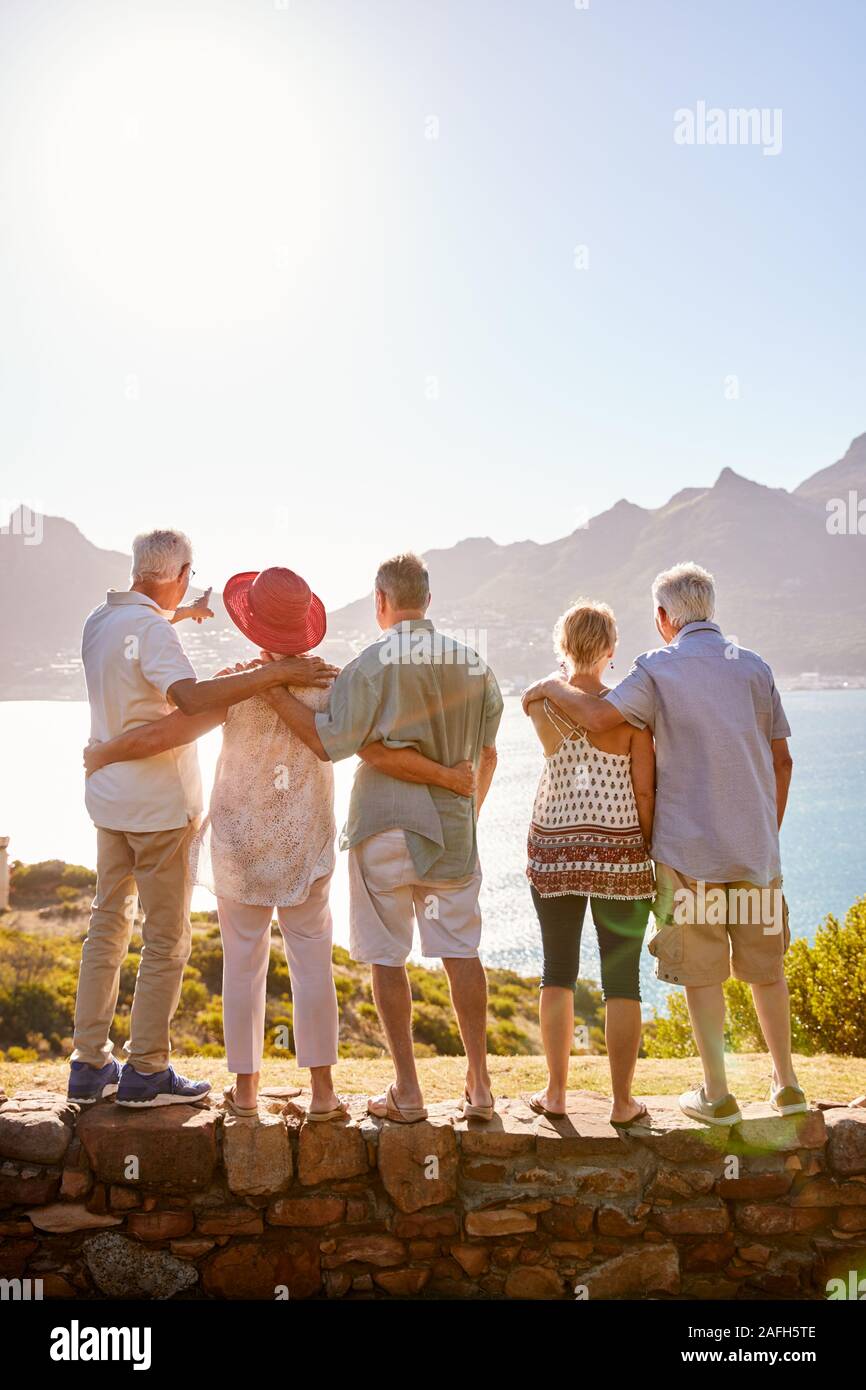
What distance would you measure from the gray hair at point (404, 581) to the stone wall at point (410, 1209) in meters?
2.16

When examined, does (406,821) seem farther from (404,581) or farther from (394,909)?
(404,581)

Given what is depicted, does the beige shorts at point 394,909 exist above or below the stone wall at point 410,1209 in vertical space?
above

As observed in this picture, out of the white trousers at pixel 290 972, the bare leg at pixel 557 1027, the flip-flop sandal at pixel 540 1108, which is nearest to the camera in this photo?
the white trousers at pixel 290 972

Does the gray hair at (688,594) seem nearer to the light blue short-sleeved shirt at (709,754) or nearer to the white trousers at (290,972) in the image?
the light blue short-sleeved shirt at (709,754)

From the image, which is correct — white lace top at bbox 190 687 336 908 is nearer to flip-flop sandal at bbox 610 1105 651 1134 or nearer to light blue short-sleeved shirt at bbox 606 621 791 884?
light blue short-sleeved shirt at bbox 606 621 791 884

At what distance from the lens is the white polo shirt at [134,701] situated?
3.96 meters

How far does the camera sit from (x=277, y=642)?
4.03 metres

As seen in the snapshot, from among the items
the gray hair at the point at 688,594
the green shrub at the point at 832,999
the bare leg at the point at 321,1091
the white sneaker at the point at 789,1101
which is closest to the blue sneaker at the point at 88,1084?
the bare leg at the point at 321,1091

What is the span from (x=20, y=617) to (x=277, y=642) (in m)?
167

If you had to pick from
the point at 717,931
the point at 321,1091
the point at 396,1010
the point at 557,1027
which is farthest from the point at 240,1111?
the point at 717,931

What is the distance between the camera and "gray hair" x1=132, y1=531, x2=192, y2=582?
4125 mm

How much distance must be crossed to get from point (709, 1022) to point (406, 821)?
153cm

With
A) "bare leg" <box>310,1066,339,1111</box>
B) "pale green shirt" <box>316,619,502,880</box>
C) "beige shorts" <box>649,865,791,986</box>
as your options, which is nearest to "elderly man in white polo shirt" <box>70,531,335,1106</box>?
"pale green shirt" <box>316,619,502,880</box>

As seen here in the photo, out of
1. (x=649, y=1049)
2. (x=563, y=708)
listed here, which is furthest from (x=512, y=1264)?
(x=649, y=1049)
